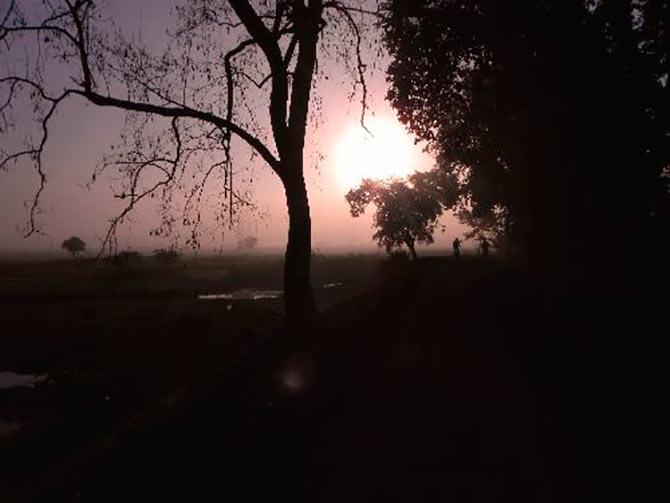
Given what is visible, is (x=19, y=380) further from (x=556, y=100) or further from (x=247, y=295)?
(x=247, y=295)

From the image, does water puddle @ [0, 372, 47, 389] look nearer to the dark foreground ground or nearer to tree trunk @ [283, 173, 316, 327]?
the dark foreground ground

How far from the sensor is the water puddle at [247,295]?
4669 cm

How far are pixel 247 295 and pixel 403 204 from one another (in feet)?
98.6

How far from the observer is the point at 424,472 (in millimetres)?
4473

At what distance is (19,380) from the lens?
19.6 meters

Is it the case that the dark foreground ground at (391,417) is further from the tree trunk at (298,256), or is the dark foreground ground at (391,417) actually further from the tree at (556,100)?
the tree at (556,100)

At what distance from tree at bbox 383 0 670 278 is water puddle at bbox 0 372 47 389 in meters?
17.9

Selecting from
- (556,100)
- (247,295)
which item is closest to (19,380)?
(556,100)

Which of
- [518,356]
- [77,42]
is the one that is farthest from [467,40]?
[518,356]

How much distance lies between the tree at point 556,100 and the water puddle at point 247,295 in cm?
2637

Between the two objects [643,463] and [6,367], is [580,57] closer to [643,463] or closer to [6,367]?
[643,463]

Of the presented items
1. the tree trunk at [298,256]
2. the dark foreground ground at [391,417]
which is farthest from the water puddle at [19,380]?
the tree trunk at [298,256]

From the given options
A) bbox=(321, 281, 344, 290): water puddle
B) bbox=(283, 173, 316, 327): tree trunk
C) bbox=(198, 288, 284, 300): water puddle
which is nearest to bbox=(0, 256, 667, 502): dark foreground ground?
bbox=(283, 173, 316, 327): tree trunk

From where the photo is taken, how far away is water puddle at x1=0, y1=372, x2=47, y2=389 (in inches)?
735
